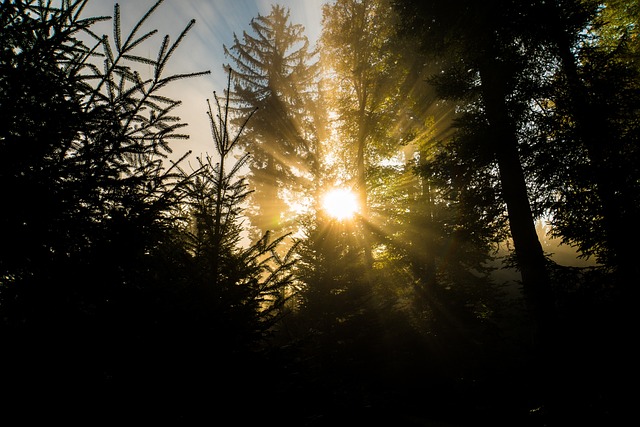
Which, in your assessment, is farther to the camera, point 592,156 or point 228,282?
point 592,156

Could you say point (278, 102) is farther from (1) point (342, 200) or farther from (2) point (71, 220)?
(2) point (71, 220)

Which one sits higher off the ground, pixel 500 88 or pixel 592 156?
pixel 500 88

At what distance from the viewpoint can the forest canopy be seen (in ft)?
7.81

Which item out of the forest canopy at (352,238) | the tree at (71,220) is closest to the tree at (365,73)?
the forest canopy at (352,238)

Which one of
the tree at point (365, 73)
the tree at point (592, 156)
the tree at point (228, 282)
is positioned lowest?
the tree at point (228, 282)

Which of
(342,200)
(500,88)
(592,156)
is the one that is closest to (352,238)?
(342,200)

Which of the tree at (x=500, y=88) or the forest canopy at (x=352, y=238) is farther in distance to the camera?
the tree at (x=500, y=88)

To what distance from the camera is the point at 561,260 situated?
1480 inches

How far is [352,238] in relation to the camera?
9359mm

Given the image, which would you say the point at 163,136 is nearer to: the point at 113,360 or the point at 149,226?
the point at 149,226

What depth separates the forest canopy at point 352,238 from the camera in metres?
2.38

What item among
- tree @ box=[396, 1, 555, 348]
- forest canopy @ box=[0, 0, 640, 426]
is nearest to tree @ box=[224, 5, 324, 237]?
forest canopy @ box=[0, 0, 640, 426]

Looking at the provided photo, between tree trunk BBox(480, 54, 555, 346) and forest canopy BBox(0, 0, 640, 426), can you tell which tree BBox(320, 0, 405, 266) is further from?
tree trunk BBox(480, 54, 555, 346)

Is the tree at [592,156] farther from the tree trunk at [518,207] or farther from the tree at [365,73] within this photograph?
the tree at [365,73]
